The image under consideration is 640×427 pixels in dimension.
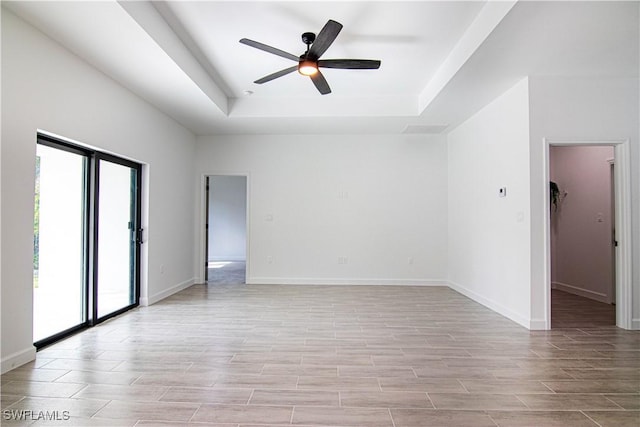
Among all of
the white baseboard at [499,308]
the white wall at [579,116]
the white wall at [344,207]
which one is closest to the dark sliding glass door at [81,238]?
the white wall at [344,207]

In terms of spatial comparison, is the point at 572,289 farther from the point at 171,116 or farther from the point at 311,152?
the point at 171,116

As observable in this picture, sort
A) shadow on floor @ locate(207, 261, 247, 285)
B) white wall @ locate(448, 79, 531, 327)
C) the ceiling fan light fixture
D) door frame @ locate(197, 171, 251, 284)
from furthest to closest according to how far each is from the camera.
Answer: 1. shadow on floor @ locate(207, 261, 247, 285)
2. door frame @ locate(197, 171, 251, 284)
3. white wall @ locate(448, 79, 531, 327)
4. the ceiling fan light fixture

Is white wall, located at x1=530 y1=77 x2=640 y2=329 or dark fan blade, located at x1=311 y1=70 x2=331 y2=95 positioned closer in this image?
dark fan blade, located at x1=311 y1=70 x2=331 y2=95

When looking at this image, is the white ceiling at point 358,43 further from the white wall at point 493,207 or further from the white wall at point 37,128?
the white wall at point 493,207

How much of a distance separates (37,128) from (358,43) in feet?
10.3

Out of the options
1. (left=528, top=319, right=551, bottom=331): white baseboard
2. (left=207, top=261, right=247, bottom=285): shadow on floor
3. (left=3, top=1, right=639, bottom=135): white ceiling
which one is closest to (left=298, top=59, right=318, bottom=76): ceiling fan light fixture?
(left=3, top=1, right=639, bottom=135): white ceiling

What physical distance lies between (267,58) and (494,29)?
242cm

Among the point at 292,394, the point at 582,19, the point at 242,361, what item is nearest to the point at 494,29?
the point at 582,19

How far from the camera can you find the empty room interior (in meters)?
2.45

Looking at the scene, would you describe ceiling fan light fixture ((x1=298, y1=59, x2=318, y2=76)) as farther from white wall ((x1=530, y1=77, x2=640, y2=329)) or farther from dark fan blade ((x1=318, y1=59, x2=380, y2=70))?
white wall ((x1=530, y1=77, x2=640, y2=329))

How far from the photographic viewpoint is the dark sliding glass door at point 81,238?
317 cm

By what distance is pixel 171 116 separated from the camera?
5355 millimetres

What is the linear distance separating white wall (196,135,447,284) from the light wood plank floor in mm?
2165

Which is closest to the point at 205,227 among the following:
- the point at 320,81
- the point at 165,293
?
the point at 165,293
